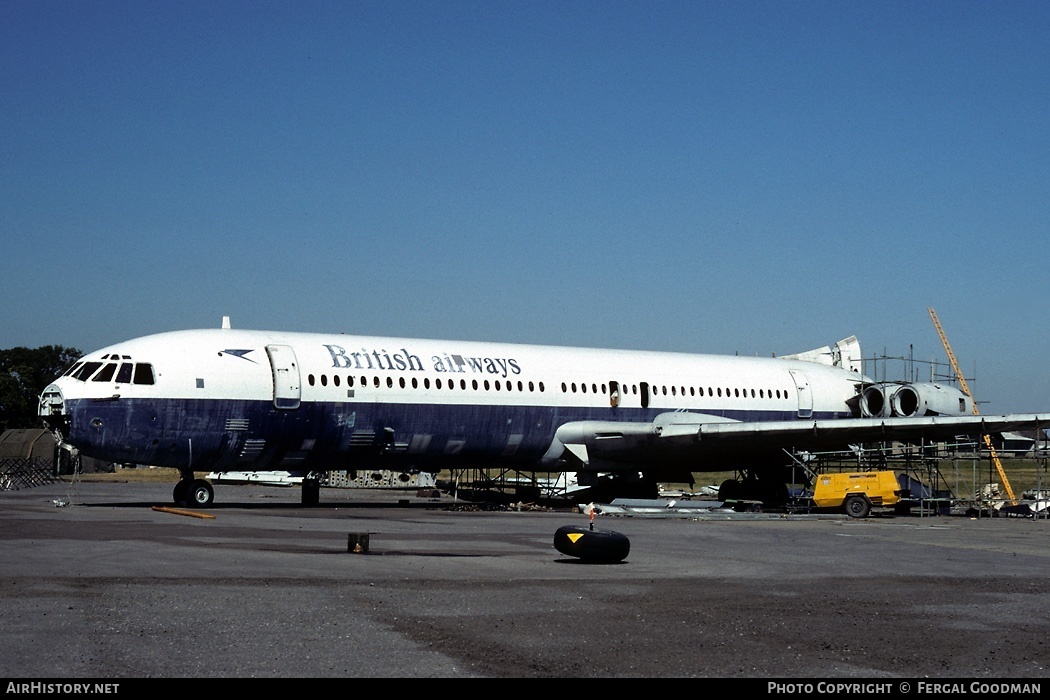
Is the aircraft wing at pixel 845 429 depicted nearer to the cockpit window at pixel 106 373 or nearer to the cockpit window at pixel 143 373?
the cockpit window at pixel 143 373

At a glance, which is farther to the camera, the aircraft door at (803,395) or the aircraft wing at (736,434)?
the aircraft door at (803,395)

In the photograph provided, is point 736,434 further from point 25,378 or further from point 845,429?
point 25,378

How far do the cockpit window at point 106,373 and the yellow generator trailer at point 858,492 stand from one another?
2123 centimetres

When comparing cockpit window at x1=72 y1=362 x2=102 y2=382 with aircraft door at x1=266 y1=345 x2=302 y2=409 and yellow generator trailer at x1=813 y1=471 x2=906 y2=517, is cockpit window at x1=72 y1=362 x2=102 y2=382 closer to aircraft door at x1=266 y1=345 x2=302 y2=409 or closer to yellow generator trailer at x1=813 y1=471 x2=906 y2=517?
aircraft door at x1=266 y1=345 x2=302 y2=409

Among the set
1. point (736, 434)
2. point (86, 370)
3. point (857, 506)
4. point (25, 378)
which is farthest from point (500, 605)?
point (25, 378)

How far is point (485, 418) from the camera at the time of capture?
129 ft

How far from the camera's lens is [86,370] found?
33250 mm

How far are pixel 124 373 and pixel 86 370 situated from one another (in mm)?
1100

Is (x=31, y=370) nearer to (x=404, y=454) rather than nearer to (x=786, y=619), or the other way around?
(x=404, y=454)

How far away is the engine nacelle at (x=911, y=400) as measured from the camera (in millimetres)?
48438

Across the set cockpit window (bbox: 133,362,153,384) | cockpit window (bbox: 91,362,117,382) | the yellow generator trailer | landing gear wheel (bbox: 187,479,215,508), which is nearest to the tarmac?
cockpit window (bbox: 133,362,153,384)

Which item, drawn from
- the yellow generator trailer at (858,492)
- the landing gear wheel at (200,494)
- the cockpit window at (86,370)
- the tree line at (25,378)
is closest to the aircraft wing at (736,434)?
the yellow generator trailer at (858,492)

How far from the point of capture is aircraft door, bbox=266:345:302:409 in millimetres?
34688
